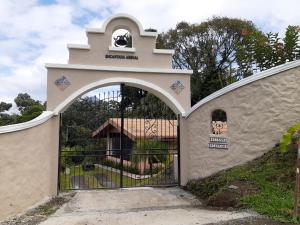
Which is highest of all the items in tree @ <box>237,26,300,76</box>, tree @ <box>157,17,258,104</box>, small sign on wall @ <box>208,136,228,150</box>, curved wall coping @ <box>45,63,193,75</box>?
tree @ <box>157,17,258,104</box>

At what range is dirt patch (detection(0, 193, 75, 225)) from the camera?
691cm

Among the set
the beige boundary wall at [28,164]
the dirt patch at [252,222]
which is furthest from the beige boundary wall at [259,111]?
the beige boundary wall at [28,164]

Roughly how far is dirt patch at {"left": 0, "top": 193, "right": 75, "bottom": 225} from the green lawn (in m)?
3.59

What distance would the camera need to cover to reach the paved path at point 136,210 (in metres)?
6.65

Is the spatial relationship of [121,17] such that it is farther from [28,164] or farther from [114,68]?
[28,164]

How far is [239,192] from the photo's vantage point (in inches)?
294

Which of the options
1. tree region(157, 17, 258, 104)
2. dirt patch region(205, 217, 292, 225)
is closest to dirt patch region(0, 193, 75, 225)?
dirt patch region(205, 217, 292, 225)

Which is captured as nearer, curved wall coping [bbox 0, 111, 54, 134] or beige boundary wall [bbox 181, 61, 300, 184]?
curved wall coping [bbox 0, 111, 54, 134]

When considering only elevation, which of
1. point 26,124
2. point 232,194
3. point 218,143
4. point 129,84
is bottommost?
point 232,194

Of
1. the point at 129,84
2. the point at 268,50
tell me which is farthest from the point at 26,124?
the point at 268,50

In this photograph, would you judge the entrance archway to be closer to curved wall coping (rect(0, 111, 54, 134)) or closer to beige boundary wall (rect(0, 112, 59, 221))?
curved wall coping (rect(0, 111, 54, 134))

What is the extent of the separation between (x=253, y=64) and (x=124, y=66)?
4857 millimetres

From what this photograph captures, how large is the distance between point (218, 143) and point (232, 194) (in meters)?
2.30

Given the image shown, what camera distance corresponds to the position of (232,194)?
751cm
